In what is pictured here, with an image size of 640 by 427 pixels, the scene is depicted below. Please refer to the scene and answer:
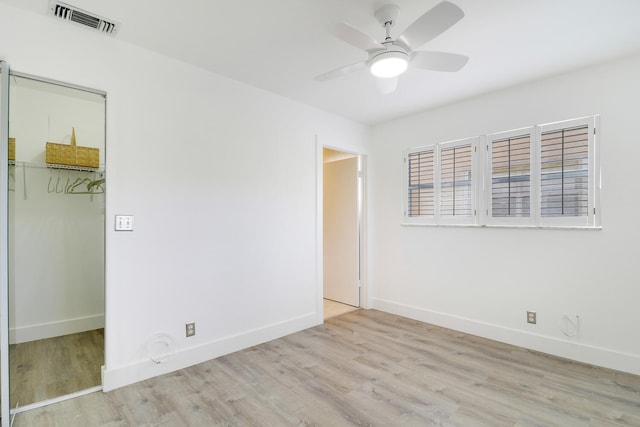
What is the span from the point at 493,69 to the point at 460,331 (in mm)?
2733

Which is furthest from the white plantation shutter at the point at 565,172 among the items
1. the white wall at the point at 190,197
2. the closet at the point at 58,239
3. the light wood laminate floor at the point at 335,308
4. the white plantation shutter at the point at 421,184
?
the closet at the point at 58,239

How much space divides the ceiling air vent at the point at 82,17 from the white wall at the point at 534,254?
3209 millimetres

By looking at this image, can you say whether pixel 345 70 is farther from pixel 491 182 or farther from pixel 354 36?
pixel 491 182

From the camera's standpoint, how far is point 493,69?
2758mm

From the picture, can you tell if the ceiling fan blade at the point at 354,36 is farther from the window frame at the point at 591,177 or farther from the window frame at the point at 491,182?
the window frame at the point at 591,177

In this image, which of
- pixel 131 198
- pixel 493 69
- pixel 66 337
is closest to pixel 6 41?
pixel 131 198

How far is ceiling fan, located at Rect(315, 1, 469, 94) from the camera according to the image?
65.1 inches

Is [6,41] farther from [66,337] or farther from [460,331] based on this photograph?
[460,331]

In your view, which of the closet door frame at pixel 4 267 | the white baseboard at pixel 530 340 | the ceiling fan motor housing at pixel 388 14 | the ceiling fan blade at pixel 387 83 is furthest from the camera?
the white baseboard at pixel 530 340

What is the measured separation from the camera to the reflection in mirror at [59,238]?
2.51 metres

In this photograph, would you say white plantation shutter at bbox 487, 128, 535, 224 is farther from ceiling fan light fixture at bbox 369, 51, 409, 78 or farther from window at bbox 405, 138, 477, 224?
ceiling fan light fixture at bbox 369, 51, 409, 78

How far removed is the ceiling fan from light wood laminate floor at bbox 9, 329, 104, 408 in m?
2.96

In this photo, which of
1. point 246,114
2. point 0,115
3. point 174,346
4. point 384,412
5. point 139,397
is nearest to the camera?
point 0,115

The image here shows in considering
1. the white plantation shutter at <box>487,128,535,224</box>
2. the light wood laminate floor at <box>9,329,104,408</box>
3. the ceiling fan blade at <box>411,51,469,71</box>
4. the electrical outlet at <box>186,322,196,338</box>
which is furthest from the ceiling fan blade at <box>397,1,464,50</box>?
the light wood laminate floor at <box>9,329,104,408</box>
